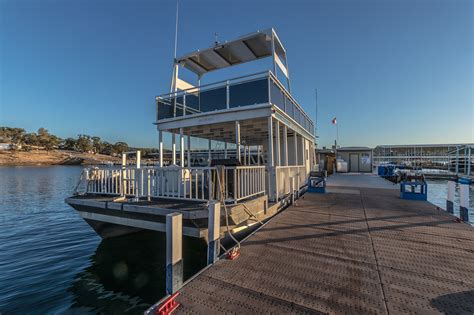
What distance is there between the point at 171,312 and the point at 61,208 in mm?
13871

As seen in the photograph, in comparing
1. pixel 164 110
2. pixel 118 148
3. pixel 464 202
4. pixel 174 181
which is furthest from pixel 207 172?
pixel 118 148

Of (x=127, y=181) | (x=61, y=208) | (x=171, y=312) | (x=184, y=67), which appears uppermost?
(x=184, y=67)

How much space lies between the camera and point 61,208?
500 inches

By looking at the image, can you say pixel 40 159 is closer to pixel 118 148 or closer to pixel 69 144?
pixel 69 144

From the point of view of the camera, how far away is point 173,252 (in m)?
3.22

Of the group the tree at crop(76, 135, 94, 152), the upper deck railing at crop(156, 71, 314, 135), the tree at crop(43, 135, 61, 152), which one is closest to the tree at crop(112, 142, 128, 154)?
the tree at crop(76, 135, 94, 152)

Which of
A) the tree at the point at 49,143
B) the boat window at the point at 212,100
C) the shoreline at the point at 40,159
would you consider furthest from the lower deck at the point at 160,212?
the tree at the point at 49,143

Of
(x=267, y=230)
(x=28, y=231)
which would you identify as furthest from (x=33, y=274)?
(x=267, y=230)

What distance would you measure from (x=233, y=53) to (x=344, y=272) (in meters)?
8.99

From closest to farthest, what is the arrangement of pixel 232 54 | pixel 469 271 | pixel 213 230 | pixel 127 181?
pixel 469 271
pixel 213 230
pixel 127 181
pixel 232 54

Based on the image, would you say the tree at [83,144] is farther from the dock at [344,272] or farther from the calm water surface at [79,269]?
the dock at [344,272]

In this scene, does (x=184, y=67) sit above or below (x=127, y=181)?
above

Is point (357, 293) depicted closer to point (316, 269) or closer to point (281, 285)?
point (316, 269)

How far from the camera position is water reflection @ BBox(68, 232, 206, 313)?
4160 millimetres
